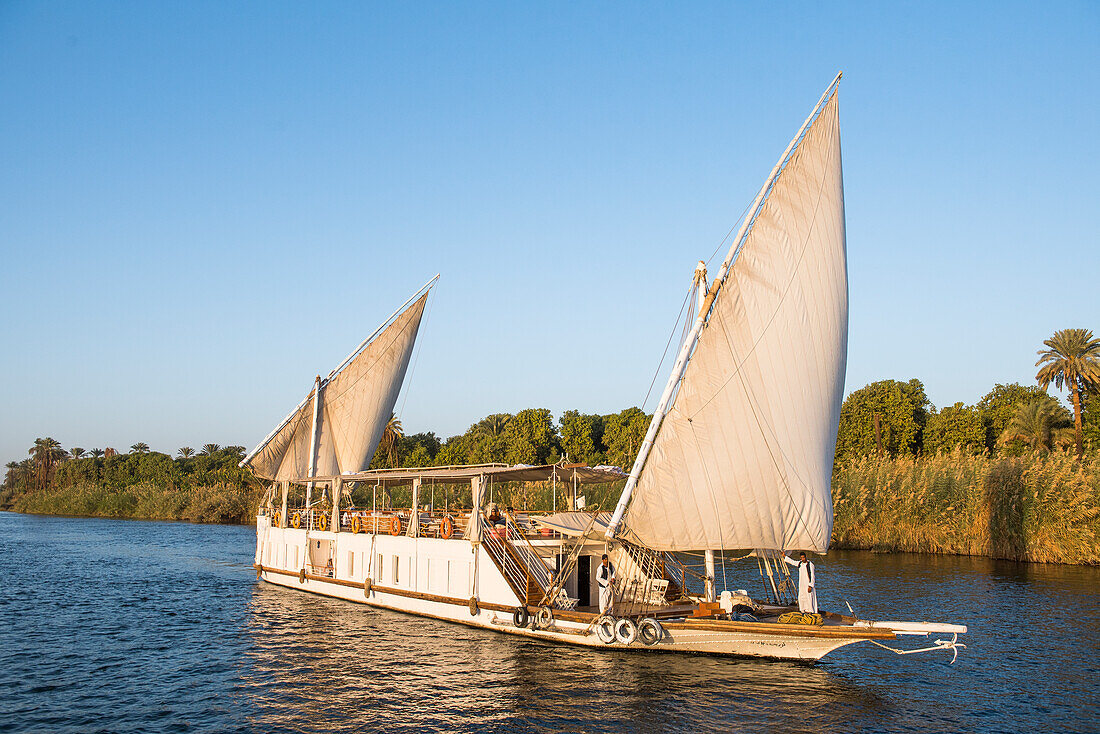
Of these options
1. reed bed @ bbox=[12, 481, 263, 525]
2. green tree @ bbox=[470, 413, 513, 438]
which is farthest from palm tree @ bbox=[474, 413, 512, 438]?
reed bed @ bbox=[12, 481, 263, 525]

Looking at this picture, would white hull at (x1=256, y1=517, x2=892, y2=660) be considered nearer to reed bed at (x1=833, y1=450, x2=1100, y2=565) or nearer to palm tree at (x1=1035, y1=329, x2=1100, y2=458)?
reed bed at (x1=833, y1=450, x2=1100, y2=565)

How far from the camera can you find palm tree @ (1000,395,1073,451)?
78.5 metres

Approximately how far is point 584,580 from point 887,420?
75.2 metres

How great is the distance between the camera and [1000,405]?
93.6 m

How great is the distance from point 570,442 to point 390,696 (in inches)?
3664

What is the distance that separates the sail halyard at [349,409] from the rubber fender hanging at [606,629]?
26.7 metres

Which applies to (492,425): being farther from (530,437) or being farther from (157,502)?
(157,502)

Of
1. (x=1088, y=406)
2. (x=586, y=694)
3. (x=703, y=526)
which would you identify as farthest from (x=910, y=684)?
(x=1088, y=406)

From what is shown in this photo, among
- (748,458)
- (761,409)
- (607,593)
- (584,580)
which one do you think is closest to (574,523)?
(584,580)

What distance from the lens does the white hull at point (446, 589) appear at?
2423 centimetres

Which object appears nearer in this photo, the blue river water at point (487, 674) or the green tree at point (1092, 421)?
the blue river water at point (487, 674)

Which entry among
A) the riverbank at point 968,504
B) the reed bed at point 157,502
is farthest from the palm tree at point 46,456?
the riverbank at point 968,504

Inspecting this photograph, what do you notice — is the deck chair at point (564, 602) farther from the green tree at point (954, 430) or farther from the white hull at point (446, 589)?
the green tree at point (954, 430)

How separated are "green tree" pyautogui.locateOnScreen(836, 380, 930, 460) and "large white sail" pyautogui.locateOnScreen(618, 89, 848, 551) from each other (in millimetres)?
71232
